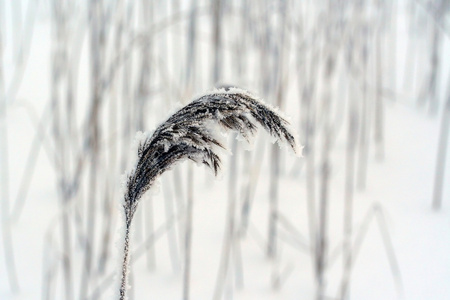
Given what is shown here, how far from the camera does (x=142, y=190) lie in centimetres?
39

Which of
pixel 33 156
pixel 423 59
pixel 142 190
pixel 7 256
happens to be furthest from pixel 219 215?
pixel 423 59

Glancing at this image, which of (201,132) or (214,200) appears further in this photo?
(214,200)

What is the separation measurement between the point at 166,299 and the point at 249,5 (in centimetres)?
126

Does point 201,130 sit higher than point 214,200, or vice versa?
point 214,200

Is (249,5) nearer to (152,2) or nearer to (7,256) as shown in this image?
(152,2)

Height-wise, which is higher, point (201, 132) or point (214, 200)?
point (214, 200)

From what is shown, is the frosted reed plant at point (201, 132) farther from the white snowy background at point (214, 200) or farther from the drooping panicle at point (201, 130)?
the white snowy background at point (214, 200)

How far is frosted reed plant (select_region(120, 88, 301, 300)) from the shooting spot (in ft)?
1.22

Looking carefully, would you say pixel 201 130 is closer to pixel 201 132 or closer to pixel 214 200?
pixel 201 132

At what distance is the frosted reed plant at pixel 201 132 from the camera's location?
1.22ft

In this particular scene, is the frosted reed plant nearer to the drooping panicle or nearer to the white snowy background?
the drooping panicle

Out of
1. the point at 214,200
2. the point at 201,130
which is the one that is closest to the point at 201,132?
the point at 201,130

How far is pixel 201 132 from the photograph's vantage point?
38cm

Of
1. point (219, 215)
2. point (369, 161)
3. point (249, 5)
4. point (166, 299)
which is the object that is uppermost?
point (249, 5)
